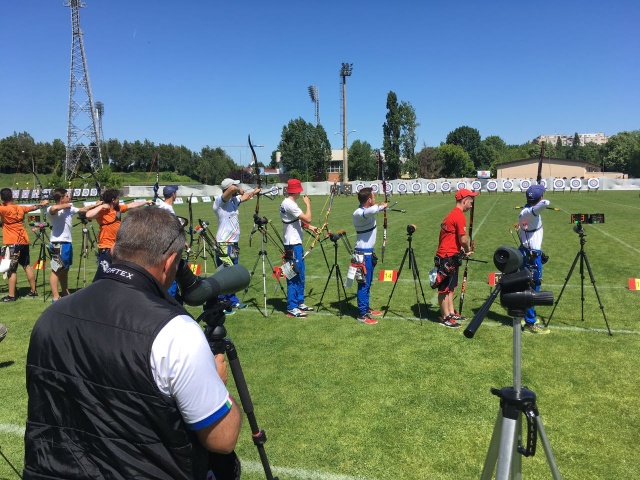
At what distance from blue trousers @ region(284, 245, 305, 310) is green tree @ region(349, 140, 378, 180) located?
75849 mm

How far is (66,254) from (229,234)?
3221 millimetres

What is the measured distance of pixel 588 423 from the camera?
3.81 meters

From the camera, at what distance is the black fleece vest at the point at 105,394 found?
4.52 feet

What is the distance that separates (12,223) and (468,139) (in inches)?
4491

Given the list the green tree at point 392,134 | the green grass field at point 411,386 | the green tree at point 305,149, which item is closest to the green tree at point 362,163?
the green tree at point 305,149

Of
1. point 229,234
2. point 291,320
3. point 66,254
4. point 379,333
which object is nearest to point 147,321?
point 379,333

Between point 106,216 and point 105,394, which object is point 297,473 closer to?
point 105,394

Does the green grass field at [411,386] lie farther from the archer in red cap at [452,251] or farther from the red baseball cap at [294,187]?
the red baseball cap at [294,187]

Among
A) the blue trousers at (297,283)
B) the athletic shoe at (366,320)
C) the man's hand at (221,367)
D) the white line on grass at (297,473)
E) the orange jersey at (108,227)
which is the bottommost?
the white line on grass at (297,473)

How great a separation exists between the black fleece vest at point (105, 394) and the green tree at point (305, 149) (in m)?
70.6

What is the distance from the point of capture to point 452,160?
8800 centimetres

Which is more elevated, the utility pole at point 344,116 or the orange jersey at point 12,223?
the utility pole at point 344,116

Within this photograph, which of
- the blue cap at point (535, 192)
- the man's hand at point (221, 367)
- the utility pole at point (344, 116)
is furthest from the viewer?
the utility pole at point (344, 116)

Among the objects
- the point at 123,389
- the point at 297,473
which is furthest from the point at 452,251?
the point at 123,389
